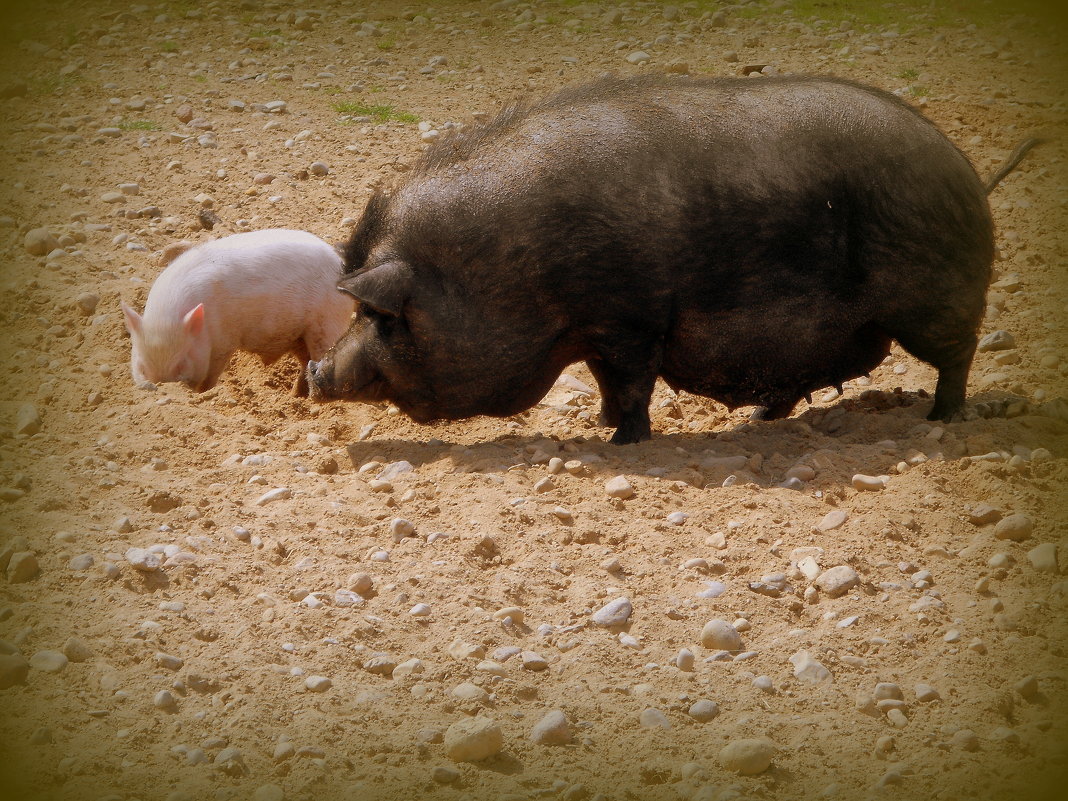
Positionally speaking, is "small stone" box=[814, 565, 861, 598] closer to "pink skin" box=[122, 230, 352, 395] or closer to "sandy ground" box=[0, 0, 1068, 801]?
"sandy ground" box=[0, 0, 1068, 801]

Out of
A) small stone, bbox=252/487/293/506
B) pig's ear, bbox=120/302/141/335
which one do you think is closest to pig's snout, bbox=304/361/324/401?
pig's ear, bbox=120/302/141/335

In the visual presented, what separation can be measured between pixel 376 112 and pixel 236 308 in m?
3.26

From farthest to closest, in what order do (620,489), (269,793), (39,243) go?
1. (39,243)
2. (620,489)
3. (269,793)

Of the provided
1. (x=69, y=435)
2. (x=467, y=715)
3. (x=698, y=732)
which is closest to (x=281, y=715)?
(x=467, y=715)

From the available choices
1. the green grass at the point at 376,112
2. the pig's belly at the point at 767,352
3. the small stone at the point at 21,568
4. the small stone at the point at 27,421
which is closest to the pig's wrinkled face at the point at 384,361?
the pig's belly at the point at 767,352

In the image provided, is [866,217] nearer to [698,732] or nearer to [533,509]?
[533,509]

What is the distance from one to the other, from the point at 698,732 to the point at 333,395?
125 inches

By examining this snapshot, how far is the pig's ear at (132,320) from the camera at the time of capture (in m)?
6.45

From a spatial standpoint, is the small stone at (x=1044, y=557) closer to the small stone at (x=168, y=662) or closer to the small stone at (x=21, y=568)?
the small stone at (x=168, y=662)

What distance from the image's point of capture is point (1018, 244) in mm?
7344

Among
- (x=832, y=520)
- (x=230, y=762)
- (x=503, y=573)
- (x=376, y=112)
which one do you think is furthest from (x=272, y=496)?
(x=376, y=112)

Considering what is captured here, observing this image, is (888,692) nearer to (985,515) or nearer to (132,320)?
(985,515)

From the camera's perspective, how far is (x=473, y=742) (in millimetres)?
3281

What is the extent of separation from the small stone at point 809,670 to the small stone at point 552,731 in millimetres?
795
